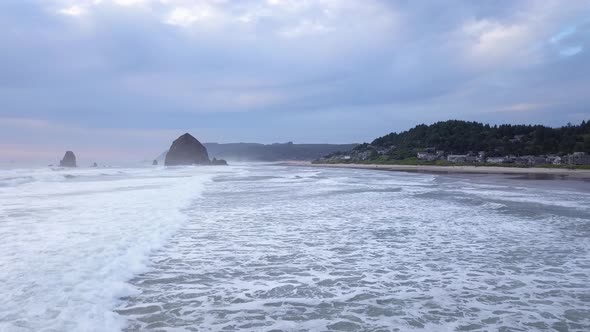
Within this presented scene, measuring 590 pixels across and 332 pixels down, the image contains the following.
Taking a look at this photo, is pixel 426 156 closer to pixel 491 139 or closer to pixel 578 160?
pixel 491 139

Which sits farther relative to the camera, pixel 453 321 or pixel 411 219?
pixel 411 219

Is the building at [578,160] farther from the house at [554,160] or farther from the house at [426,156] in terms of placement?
the house at [426,156]

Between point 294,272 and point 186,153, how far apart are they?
147430 mm

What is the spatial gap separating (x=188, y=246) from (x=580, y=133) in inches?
4023

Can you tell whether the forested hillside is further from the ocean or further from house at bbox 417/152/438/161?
the ocean

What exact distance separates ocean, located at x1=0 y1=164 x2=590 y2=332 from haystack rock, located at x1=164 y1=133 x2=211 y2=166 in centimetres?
13874

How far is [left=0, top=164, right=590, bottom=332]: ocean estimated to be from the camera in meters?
4.61

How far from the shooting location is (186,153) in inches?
5846

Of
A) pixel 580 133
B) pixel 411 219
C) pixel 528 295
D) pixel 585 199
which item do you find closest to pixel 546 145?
→ pixel 580 133

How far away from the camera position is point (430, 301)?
→ 517 cm

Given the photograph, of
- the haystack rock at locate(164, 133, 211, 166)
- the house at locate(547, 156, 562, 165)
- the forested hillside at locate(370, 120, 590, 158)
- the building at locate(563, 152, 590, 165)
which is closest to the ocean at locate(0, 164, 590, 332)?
the building at locate(563, 152, 590, 165)

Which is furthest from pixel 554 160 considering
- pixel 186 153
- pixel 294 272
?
pixel 186 153

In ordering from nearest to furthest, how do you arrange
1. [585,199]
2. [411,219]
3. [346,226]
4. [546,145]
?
[346,226] → [411,219] → [585,199] → [546,145]

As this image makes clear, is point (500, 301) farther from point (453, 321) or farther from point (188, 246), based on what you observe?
point (188, 246)
